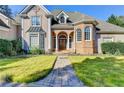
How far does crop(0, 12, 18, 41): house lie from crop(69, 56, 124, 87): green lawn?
100 inches

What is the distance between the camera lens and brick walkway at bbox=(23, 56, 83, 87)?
8656 millimetres

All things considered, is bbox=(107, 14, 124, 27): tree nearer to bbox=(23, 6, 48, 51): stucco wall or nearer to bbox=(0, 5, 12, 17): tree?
bbox=(23, 6, 48, 51): stucco wall

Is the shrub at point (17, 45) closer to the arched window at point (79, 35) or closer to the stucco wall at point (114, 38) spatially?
the arched window at point (79, 35)

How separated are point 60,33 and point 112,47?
2.53 m

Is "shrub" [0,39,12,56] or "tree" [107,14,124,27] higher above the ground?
"tree" [107,14,124,27]

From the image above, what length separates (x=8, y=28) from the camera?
1044cm

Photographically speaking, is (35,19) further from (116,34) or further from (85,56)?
(116,34)

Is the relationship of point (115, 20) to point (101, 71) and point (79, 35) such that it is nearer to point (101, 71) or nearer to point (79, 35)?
point (79, 35)

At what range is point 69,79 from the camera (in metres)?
9.03

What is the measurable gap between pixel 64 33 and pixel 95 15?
2006mm

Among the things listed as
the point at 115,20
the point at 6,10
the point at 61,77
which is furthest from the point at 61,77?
the point at 6,10

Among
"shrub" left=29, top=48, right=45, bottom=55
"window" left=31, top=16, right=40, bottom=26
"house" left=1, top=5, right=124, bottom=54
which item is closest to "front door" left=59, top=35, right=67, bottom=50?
"house" left=1, top=5, right=124, bottom=54

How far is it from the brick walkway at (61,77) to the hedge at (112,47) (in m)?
1.69

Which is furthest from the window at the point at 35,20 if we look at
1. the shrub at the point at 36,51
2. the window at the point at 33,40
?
the shrub at the point at 36,51
